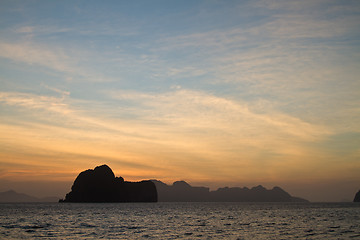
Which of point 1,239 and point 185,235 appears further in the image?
point 185,235

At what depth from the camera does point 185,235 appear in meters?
47.6

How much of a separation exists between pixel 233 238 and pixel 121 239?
14704 millimetres

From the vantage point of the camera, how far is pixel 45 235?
155 ft

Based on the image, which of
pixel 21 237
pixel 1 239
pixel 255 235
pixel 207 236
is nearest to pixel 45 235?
pixel 21 237

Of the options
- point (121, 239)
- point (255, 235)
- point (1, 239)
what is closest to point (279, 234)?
point (255, 235)

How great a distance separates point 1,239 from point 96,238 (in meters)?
11.6

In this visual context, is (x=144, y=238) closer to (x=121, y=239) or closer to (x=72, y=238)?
(x=121, y=239)

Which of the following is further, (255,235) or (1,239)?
(255,235)

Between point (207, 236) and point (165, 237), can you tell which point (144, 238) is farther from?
point (207, 236)

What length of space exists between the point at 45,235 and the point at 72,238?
5.55 m

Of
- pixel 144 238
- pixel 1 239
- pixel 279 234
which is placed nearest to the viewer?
pixel 1 239

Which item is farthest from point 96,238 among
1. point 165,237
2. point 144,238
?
point 165,237

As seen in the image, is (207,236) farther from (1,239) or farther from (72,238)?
(1,239)

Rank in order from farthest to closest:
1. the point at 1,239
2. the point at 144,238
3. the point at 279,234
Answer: the point at 279,234 → the point at 144,238 → the point at 1,239
